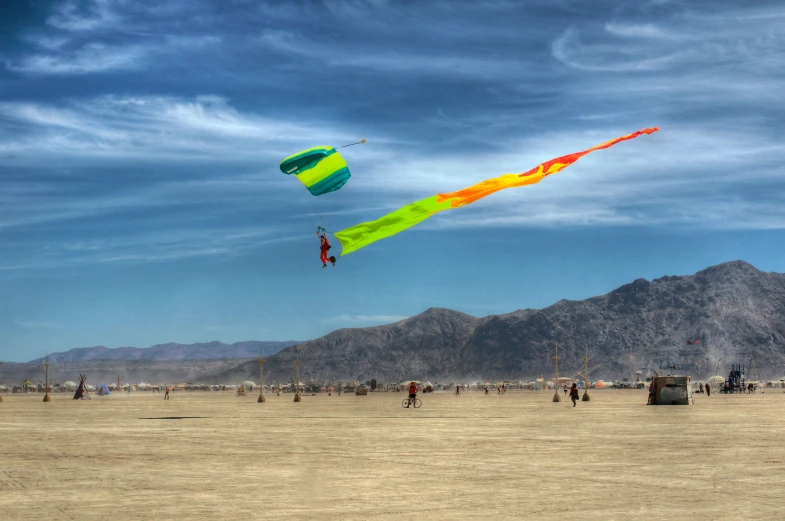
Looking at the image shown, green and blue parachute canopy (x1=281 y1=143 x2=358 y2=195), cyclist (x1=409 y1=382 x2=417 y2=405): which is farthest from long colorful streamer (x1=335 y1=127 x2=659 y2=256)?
cyclist (x1=409 y1=382 x2=417 y2=405)

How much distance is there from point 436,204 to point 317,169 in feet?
19.2

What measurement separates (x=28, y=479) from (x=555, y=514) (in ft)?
29.8

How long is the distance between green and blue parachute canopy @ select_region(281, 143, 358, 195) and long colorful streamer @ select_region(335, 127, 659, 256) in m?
3.75

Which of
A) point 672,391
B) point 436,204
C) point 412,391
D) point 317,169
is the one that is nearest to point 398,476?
point 436,204

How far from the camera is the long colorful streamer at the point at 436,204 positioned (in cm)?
2200

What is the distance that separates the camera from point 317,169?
27.7 metres

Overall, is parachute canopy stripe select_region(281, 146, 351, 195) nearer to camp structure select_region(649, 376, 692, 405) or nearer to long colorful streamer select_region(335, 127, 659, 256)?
long colorful streamer select_region(335, 127, 659, 256)

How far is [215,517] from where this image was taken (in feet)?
38.4

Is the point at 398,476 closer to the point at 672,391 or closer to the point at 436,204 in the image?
the point at 436,204

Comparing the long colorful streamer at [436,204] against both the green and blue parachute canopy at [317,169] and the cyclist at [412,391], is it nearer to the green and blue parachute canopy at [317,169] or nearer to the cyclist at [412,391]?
the green and blue parachute canopy at [317,169]

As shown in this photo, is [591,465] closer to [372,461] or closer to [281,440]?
[372,461]

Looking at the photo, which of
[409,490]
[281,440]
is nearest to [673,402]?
[281,440]

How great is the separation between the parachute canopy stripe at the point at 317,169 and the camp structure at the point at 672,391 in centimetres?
3669

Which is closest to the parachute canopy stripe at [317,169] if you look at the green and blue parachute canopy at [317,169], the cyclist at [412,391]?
the green and blue parachute canopy at [317,169]
